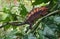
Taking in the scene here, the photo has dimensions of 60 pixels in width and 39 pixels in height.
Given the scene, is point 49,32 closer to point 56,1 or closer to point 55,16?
point 55,16

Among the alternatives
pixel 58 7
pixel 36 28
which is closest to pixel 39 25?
pixel 36 28

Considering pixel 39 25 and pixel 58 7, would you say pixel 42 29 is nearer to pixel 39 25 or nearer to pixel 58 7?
pixel 39 25

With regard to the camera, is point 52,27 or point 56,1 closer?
point 52,27

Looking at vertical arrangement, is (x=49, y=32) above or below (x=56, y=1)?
below

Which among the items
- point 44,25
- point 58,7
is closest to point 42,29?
point 44,25

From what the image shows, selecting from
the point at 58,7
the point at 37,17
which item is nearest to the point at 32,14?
the point at 37,17

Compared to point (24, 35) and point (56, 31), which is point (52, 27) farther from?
point (24, 35)

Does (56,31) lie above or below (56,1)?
below

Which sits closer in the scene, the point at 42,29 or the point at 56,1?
the point at 42,29
